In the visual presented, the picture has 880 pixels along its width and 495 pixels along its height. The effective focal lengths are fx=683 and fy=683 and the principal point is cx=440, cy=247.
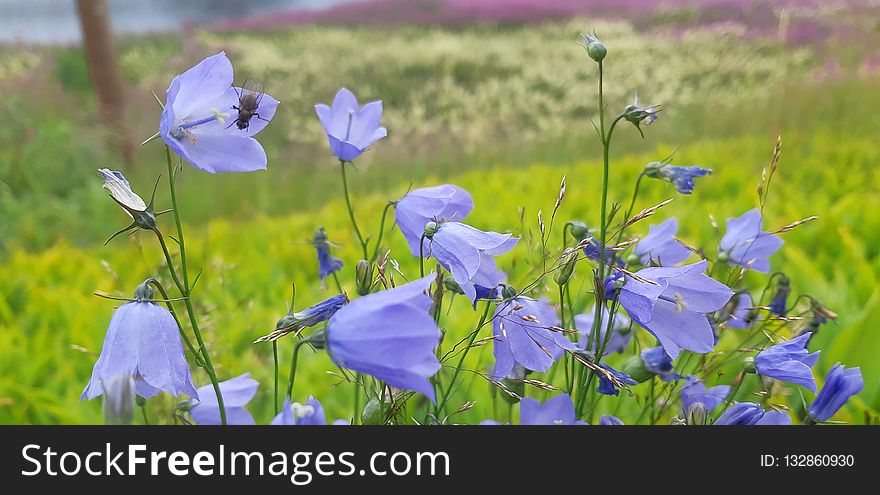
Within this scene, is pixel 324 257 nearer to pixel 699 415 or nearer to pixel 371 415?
Result: pixel 371 415

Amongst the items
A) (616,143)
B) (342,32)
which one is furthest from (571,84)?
(342,32)

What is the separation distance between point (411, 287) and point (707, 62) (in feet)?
14.6

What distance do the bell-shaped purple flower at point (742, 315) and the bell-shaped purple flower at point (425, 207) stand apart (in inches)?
13.3

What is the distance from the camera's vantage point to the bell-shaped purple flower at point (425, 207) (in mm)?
692

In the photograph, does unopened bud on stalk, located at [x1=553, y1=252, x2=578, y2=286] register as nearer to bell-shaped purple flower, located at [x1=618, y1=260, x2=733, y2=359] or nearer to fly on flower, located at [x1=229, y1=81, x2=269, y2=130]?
bell-shaped purple flower, located at [x1=618, y1=260, x2=733, y2=359]

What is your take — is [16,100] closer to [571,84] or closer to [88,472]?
[571,84]

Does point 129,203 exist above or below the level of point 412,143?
below

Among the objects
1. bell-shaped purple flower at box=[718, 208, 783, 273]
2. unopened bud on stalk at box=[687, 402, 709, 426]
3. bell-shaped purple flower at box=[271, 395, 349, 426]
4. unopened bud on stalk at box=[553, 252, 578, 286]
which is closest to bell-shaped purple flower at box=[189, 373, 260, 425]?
bell-shaped purple flower at box=[271, 395, 349, 426]

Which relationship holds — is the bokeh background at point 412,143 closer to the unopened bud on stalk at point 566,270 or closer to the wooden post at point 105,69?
the wooden post at point 105,69

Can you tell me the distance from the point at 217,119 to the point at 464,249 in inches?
10.2

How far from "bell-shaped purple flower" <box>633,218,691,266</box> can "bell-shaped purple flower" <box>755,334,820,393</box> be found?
0.54 feet

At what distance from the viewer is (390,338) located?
0.50 metres

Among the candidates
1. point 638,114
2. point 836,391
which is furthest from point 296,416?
point 836,391

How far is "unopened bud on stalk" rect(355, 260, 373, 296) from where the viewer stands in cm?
62
